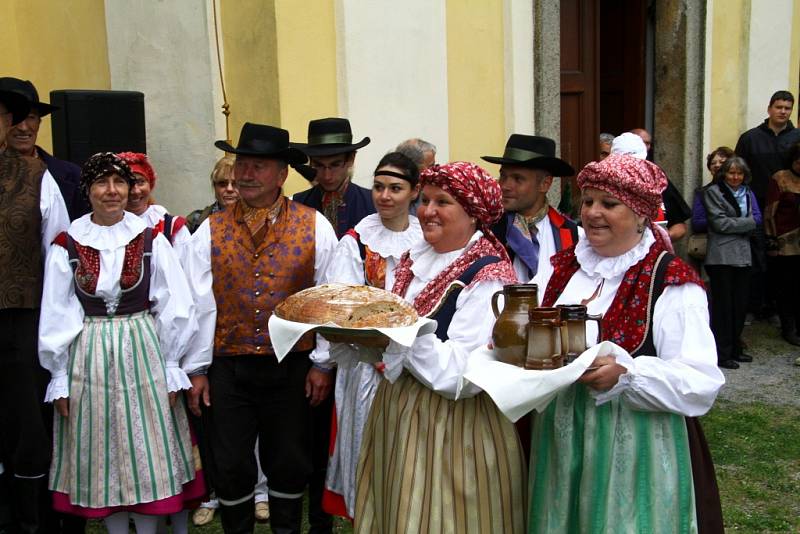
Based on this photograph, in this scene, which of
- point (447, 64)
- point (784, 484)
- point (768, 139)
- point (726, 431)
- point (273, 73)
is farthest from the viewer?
point (768, 139)

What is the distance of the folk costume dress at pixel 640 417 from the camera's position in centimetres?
260

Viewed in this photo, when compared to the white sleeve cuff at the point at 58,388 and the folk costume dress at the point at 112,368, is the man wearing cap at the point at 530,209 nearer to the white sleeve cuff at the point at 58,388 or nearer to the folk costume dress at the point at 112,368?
the folk costume dress at the point at 112,368

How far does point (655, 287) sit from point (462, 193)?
0.73m

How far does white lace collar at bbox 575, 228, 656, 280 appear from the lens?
9.18 feet

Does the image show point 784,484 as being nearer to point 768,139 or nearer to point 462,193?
point 462,193

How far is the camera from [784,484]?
16.0 ft

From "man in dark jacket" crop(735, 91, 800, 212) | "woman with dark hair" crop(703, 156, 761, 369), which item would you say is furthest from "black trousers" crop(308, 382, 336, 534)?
"man in dark jacket" crop(735, 91, 800, 212)

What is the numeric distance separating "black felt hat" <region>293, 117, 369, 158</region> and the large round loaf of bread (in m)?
1.94

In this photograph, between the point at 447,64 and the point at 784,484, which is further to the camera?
the point at 447,64

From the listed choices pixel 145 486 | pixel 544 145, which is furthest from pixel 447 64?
pixel 145 486

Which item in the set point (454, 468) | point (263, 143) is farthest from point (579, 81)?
point (454, 468)

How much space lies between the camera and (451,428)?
2.86 meters

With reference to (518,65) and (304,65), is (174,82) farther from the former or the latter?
(518,65)

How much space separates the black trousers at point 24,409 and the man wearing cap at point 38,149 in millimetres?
660
